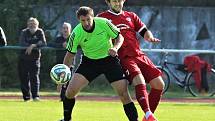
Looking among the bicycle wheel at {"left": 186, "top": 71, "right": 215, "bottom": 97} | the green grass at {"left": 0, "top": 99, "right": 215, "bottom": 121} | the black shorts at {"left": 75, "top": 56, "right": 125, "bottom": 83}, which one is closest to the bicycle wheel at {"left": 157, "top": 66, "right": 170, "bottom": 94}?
the bicycle wheel at {"left": 186, "top": 71, "right": 215, "bottom": 97}

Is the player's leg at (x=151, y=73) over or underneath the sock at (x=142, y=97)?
over

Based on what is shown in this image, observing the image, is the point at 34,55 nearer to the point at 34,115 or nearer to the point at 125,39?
the point at 34,115

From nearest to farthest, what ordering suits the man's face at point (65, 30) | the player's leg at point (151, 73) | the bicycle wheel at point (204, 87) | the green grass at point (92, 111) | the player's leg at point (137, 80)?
the player's leg at point (137, 80), the player's leg at point (151, 73), the green grass at point (92, 111), the man's face at point (65, 30), the bicycle wheel at point (204, 87)

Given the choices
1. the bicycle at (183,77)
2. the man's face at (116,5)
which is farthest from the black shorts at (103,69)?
the bicycle at (183,77)

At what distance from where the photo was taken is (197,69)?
2158 centimetres

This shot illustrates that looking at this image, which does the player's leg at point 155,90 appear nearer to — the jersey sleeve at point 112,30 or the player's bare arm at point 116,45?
the player's bare arm at point 116,45

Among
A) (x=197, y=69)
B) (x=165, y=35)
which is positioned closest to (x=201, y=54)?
(x=197, y=69)

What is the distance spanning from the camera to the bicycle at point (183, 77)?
21.2 metres

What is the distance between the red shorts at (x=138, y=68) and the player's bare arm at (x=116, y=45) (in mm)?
482

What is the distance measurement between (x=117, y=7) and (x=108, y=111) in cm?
416

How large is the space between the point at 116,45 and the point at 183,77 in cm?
1118

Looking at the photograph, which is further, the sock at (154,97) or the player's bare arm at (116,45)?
the sock at (154,97)

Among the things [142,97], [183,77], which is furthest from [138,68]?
[183,77]

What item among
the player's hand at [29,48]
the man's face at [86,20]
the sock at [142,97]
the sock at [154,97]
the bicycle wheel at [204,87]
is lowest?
the bicycle wheel at [204,87]
